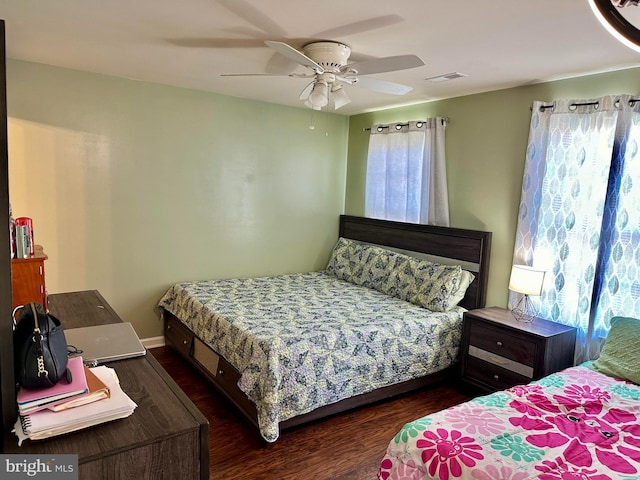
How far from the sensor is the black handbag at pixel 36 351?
1241mm

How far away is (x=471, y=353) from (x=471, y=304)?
49 cm

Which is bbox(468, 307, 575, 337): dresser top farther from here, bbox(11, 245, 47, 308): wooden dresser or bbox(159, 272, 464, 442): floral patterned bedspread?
bbox(11, 245, 47, 308): wooden dresser

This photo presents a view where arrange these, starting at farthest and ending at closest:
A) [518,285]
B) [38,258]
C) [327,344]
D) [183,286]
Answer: [183,286], [518,285], [327,344], [38,258]

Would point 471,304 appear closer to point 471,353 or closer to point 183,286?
point 471,353

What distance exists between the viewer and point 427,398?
130 inches

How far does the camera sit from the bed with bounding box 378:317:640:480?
5.49 feet

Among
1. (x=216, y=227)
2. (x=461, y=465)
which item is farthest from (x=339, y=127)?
(x=461, y=465)

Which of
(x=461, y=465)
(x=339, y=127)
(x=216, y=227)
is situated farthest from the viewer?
(x=339, y=127)

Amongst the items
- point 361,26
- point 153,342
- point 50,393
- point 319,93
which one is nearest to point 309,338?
point 319,93

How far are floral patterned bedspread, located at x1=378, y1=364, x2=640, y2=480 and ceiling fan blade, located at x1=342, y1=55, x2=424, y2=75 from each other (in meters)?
1.71

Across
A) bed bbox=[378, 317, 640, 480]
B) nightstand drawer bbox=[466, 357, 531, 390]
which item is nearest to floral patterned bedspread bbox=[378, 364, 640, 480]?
bed bbox=[378, 317, 640, 480]

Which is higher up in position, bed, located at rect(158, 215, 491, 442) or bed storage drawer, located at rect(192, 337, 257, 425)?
bed, located at rect(158, 215, 491, 442)

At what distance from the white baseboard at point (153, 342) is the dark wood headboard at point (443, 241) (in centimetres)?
225

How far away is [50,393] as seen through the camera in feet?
4.13
